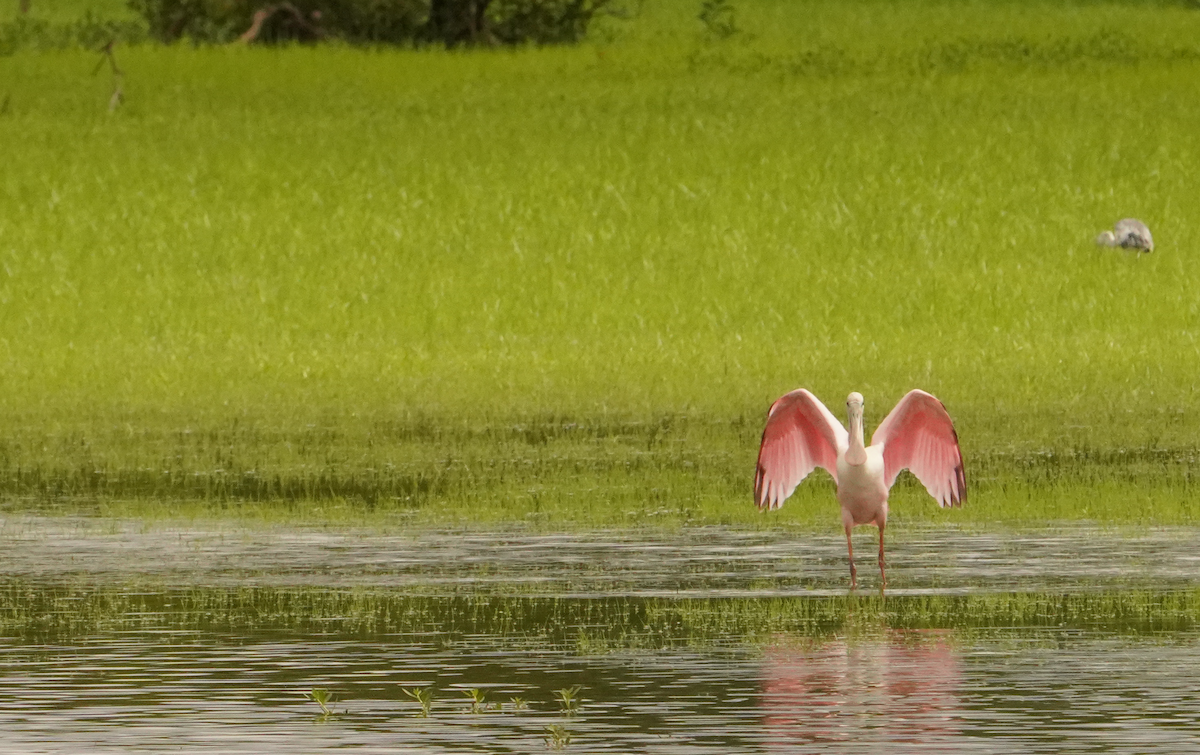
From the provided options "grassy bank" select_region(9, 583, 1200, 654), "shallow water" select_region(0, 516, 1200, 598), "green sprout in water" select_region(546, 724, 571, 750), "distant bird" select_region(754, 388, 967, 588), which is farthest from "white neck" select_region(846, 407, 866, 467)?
"green sprout in water" select_region(546, 724, 571, 750)

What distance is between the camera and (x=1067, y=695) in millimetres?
8391

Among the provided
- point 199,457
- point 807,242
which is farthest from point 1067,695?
point 807,242

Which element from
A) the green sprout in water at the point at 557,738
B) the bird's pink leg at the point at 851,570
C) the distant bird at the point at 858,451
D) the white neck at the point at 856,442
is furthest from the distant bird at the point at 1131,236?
the green sprout in water at the point at 557,738

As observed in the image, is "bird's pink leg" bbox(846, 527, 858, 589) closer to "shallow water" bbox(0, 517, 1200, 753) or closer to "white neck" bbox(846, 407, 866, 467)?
"shallow water" bbox(0, 517, 1200, 753)

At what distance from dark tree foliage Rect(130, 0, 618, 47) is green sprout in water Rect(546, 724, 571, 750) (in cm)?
3580

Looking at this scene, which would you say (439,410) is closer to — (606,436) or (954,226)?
(606,436)

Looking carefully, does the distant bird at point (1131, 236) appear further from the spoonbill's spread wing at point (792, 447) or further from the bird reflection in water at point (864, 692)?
the bird reflection in water at point (864, 692)

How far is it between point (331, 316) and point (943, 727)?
15598 mm

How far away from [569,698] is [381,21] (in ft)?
120

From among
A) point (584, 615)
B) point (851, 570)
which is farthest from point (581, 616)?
point (851, 570)

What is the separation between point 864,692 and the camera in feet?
27.8

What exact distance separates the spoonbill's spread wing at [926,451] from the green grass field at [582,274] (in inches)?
22.7

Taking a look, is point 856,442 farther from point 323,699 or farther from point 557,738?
point 557,738

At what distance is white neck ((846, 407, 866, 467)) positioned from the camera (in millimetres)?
11398
